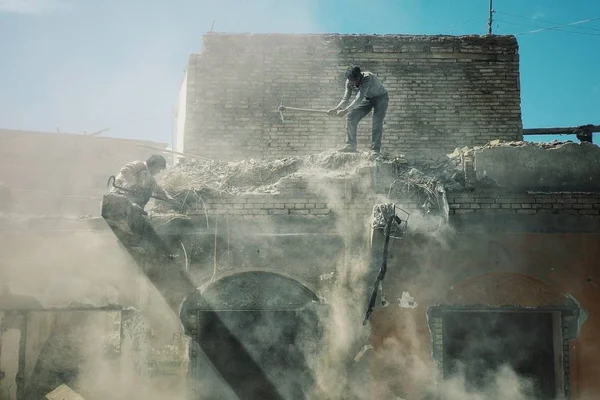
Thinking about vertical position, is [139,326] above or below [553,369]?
above

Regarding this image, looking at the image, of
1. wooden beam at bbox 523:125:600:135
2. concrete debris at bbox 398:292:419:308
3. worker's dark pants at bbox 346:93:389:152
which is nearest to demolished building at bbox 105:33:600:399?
concrete debris at bbox 398:292:419:308

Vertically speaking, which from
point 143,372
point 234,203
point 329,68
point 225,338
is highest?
point 329,68

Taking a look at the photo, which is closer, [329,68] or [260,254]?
[260,254]

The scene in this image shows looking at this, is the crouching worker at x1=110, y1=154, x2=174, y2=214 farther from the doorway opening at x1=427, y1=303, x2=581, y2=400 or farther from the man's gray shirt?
the doorway opening at x1=427, y1=303, x2=581, y2=400

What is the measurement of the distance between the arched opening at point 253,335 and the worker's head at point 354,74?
11.1 ft

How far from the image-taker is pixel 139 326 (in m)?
6.91

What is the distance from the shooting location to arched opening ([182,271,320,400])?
22.5 ft

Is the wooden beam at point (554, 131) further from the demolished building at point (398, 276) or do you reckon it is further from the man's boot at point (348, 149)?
the man's boot at point (348, 149)

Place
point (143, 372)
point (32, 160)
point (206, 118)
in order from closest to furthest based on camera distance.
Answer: point (143, 372) < point (206, 118) < point (32, 160)

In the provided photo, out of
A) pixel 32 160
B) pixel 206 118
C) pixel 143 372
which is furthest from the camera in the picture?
pixel 32 160

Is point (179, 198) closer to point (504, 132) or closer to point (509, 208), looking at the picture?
point (509, 208)

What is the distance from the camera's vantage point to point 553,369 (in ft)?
23.1

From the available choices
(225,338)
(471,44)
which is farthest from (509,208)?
(471,44)

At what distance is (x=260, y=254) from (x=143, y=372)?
2.19 meters
